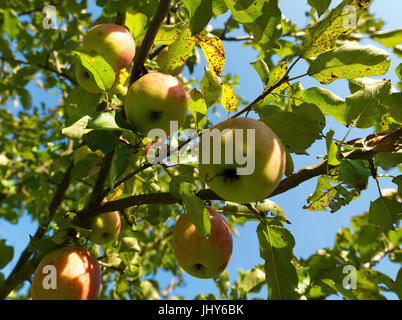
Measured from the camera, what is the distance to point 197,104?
4.36 feet

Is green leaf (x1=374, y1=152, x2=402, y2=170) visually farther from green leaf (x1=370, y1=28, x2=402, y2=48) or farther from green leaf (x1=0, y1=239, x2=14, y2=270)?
green leaf (x1=0, y1=239, x2=14, y2=270)

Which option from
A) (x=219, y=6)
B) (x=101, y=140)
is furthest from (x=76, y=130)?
(x=219, y=6)

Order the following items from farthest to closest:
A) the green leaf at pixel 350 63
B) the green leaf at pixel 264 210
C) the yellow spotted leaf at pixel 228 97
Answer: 1. the green leaf at pixel 264 210
2. the yellow spotted leaf at pixel 228 97
3. the green leaf at pixel 350 63

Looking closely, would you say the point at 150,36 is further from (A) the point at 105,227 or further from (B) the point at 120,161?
(A) the point at 105,227

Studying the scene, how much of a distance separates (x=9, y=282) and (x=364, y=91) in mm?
1981

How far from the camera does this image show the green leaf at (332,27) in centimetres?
106

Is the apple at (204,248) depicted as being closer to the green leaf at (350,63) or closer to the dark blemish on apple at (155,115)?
the dark blemish on apple at (155,115)

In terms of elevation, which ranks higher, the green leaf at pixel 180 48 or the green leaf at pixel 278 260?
the green leaf at pixel 180 48

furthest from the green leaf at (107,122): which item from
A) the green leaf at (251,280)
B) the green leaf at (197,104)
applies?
the green leaf at (251,280)

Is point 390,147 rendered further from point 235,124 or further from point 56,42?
point 56,42

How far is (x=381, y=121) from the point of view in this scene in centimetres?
141

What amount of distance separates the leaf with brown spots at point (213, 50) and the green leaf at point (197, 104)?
13 cm

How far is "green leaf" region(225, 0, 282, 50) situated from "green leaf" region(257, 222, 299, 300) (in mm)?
721

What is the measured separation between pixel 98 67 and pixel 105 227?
3.17 feet
